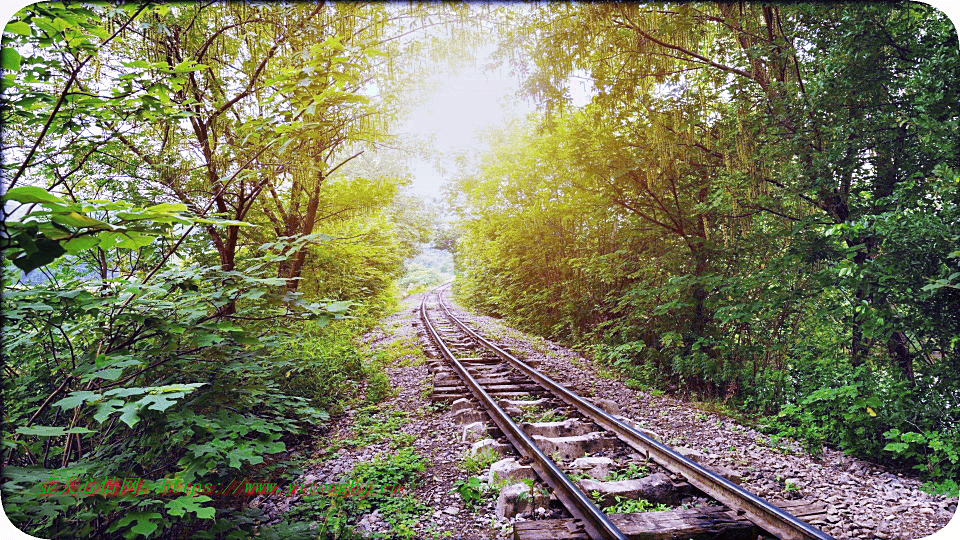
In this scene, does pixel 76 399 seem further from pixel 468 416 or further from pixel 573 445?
pixel 468 416

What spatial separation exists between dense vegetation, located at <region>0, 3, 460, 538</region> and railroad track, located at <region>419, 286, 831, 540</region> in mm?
1177

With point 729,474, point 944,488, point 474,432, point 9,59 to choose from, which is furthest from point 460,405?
point 9,59

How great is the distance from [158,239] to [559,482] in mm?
2993

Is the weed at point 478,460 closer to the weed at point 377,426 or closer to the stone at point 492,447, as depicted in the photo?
the stone at point 492,447

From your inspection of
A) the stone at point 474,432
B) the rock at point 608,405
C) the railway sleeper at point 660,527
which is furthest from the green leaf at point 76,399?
the rock at point 608,405

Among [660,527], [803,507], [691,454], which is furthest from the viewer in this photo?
[691,454]

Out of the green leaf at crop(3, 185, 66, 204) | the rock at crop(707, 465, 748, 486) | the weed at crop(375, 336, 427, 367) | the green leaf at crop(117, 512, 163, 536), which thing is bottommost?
the weed at crop(375, 336, 427, 367)

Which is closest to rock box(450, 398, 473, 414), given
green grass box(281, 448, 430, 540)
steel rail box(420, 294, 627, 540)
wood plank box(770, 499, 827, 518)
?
A: steel rail box(420, 294, 627, 540)

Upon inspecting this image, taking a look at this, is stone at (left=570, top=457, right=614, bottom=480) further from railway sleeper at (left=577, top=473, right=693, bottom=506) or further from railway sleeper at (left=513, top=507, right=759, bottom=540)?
railway sleeper at (left=513, top=507, right=759, bottom=540)

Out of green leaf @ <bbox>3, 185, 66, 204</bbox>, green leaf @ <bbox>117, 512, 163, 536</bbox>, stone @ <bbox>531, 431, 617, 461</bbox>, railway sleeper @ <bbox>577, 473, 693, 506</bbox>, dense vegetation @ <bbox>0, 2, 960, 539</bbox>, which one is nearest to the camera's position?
green leaf @ <bbox>3, 185, 66, 204</bbox>

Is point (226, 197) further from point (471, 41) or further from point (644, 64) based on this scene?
point (644, 64)

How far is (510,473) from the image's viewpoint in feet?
9.90

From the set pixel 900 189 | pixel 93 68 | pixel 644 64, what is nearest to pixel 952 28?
pixel 900 189

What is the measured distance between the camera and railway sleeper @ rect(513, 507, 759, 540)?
2.24 meters
